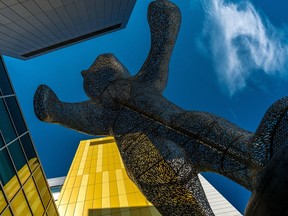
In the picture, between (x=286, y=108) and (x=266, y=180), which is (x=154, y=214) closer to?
(x=286, y=108)

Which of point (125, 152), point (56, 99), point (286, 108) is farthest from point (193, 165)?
point (56, 99)

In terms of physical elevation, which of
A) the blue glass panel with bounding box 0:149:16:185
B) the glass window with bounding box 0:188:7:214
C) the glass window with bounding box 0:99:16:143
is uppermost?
the glass window with bounding box 0:99:16:143

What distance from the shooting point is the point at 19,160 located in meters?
8.12

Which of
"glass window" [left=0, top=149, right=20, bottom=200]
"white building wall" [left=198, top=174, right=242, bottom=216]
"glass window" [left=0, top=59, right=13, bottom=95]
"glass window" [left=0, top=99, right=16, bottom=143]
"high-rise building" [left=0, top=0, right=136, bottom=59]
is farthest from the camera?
"high-rise building" [left=0, top=0, right=136, bottom=59]

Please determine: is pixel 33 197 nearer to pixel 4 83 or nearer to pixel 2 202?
pixel 2 202

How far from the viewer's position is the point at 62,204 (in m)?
12.9

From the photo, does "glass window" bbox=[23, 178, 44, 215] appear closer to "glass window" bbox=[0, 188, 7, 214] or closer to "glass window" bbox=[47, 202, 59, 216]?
"glass window" bbox=[47, 202, 59, 216]

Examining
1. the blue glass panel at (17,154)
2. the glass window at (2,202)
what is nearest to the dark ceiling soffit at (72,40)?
the blue glass panel at (17,154)

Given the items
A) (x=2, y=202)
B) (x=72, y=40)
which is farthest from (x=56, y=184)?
(x=2, y=202)

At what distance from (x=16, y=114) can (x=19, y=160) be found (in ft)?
5.63

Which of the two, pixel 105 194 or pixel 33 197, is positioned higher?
pixel 33 197

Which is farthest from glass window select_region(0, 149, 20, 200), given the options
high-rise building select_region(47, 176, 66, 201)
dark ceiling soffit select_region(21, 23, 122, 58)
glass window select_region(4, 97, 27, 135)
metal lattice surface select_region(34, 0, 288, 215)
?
dark ceiling soffit select_region(21, 23, 122, 58)

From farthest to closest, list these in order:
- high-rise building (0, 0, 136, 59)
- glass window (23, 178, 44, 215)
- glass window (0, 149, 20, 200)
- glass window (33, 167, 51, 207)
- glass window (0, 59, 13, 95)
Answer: high-rise building (0, 0, 136, 59) → glass window (33, 167, 51, 207) → glass window (0, 59, 13, 95) → glass window (23, 178, 44, 215) → glass window (0, 149, 20, 200)

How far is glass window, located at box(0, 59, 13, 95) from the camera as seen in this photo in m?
8.52
